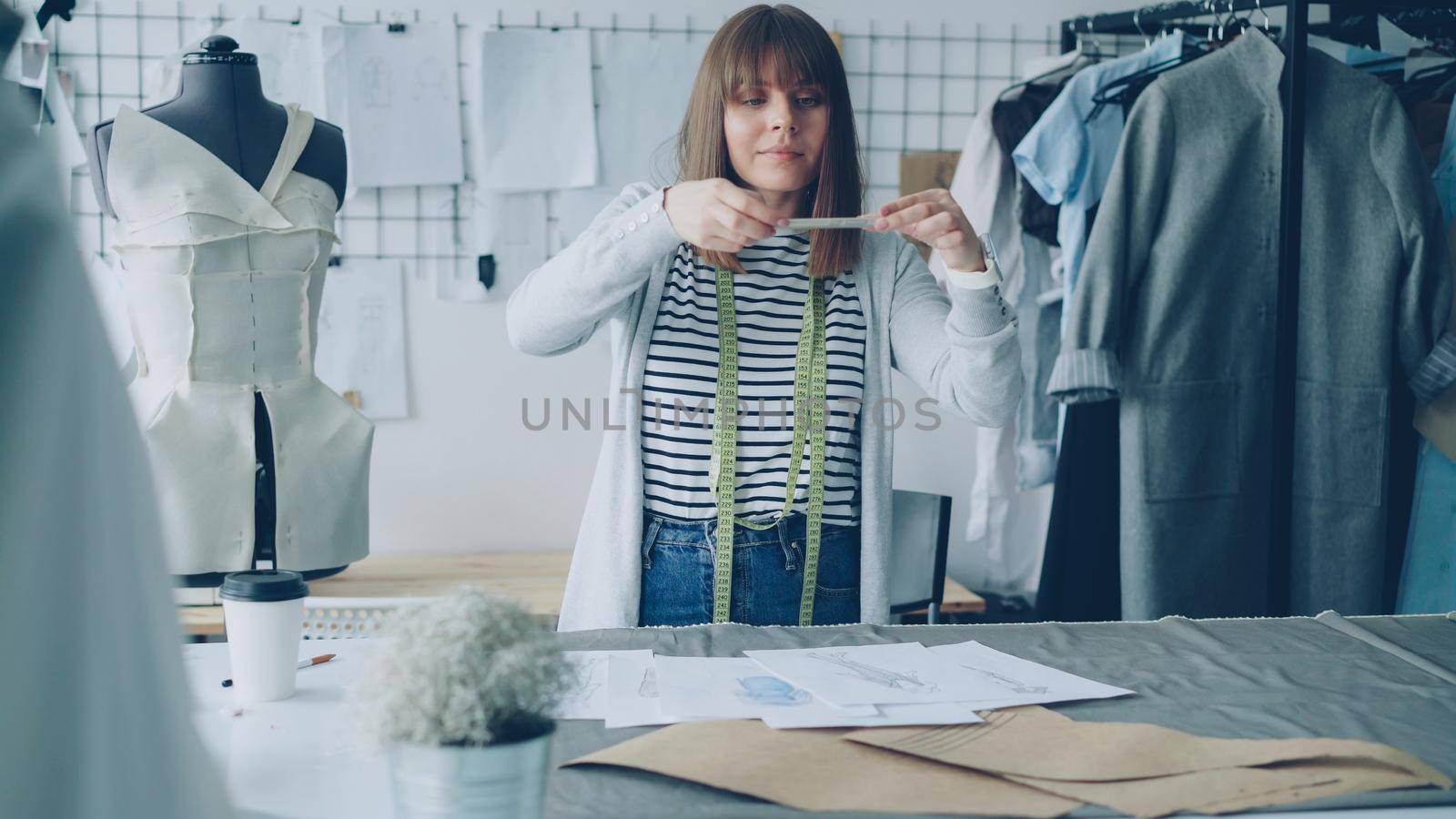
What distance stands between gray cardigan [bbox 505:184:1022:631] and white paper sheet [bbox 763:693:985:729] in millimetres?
541

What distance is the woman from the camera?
147cm

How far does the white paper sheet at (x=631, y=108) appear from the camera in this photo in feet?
8.76

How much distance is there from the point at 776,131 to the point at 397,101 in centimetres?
142

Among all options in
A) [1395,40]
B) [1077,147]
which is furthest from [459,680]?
[1395,40]

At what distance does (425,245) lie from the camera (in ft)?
8.70

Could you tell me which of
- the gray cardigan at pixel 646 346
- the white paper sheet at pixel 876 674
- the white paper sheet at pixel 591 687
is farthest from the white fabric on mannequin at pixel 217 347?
the white paper sheet at pixel 876 674

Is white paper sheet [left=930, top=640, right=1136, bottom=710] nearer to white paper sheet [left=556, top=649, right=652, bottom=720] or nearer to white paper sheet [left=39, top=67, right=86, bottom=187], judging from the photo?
white paper sheet [left=556, top=649, right=652, bottom=720]

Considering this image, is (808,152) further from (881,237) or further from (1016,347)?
(1016,347)

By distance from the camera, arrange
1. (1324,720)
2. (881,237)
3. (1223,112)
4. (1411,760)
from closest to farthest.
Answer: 1. (1411,760)
2. (1324,720)
3. (881,237)
4. (1223,112)

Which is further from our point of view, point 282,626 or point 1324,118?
point 1324,118

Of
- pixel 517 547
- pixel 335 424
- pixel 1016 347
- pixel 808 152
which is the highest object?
pixel 808 152

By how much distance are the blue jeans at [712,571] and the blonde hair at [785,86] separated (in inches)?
14.6

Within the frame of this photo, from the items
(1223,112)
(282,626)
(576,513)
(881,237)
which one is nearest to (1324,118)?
(1223,112)

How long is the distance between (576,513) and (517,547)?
169mm
